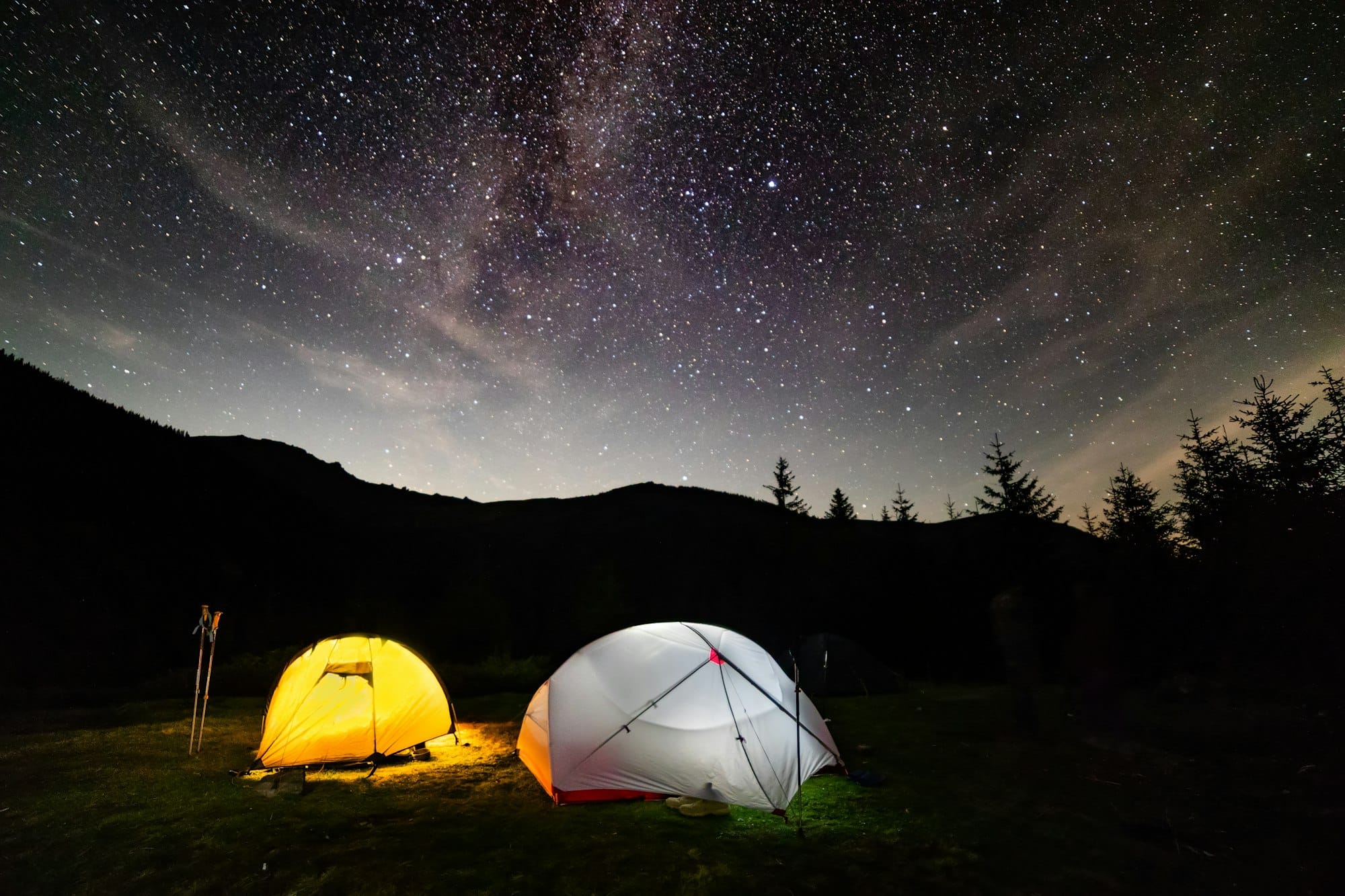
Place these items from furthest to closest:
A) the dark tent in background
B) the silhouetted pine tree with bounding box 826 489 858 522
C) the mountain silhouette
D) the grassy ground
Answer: the silhouetted pine tree with bounding box 826 489 858 522 < the mountain silhouette < the dark tent in background < the grassy ground

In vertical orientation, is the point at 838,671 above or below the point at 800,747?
below

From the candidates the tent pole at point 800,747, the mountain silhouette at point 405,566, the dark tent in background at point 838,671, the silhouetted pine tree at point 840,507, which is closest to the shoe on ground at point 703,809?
the tent pole at point 800,747

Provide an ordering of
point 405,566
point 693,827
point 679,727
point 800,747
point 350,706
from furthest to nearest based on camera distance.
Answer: point 405,566, point 350,706, point 679,727, point 800,747, point 693,827

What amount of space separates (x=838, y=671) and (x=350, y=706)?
12965 millimetres

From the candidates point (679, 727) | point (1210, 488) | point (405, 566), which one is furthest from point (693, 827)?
point (405, 566)

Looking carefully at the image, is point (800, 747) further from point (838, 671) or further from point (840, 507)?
point (840, 507)

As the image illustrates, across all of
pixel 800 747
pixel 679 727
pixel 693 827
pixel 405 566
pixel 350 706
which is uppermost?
pixel 405 566

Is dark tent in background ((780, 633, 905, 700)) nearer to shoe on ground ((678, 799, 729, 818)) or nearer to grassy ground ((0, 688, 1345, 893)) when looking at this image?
grassy ground ((0, 688, 1345, 893))

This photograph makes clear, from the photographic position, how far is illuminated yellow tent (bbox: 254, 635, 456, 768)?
812 centimetres

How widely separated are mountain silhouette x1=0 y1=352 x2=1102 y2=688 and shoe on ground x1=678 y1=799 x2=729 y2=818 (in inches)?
697

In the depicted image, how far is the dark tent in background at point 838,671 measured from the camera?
16281 millimetres

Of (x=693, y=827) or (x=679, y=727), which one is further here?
(x=679, y=727)

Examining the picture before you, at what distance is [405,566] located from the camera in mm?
44969

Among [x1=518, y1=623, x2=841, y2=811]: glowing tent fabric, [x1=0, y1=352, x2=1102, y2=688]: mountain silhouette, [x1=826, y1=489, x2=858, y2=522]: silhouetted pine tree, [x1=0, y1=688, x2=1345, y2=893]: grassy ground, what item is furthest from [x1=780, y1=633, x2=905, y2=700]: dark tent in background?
[x1=826, y1=489, x2=858, y2=522]: silhouetted pine tree
